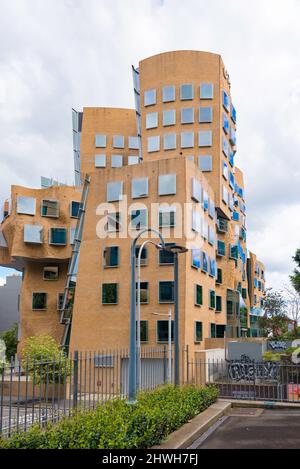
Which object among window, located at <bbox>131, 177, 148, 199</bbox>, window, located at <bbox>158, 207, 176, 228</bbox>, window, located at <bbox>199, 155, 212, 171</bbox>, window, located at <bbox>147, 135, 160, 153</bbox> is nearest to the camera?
window, located at <bbox>158, 207, 176, 228</bbox>

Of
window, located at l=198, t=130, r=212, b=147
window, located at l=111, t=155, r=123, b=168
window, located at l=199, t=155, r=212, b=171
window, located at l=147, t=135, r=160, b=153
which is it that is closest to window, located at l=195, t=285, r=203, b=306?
window, located at l=199, t=155, r=212, b=171

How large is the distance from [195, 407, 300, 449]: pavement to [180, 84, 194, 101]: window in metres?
38.8

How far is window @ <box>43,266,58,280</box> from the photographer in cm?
5744

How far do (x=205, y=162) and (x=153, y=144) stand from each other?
5655 millimetres

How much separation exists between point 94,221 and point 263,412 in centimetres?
2730

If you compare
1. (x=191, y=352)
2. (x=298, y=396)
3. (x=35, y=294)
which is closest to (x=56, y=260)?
(x=35, y=294)

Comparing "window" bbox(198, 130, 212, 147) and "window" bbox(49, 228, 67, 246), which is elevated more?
"window" bbox(198, 130, 212, 147)

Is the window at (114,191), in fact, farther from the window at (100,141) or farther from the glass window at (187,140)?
the window at (100,141)

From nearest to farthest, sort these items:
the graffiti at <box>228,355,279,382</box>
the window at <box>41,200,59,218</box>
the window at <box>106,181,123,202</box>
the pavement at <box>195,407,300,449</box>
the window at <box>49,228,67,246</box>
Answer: the pavement at <box>195,407,300,449</box> → the graffiti at <box>228,355,279,382</box> → the window at <box>106,181,123,202</box> → the window at <box>49,228,67,246</box> → the window at <box>41,200,59,218</box>

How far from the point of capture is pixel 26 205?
5438 cm

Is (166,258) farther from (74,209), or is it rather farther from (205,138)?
(74,209)

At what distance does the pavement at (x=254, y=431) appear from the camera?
13.4 m

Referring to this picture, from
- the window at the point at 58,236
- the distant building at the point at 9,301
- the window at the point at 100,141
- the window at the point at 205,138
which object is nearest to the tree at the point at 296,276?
the window at the point at 205,138

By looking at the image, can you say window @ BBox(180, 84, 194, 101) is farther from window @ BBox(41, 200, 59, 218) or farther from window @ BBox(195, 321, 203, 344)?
window @ BBox(195, 321, 203, 344)
